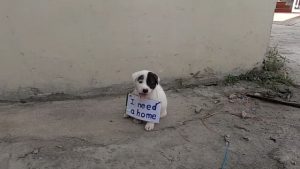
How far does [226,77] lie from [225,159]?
1.96 m

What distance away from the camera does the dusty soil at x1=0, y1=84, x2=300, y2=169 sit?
279 centimetres


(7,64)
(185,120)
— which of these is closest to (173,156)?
(185,120)

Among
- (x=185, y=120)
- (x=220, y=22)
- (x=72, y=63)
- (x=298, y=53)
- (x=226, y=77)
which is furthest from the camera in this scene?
(x=298, y=53)

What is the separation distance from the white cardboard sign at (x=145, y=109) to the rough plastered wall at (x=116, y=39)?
0.76 meters

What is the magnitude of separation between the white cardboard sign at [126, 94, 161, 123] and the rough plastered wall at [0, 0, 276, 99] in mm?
764

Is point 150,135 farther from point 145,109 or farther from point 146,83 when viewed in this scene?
point 146,83

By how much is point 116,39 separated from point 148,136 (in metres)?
1.24

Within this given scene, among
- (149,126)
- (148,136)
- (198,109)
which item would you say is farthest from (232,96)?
(148,136)

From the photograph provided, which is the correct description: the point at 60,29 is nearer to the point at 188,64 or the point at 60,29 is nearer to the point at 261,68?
the point at 188,64

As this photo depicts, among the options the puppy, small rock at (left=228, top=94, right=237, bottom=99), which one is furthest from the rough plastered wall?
the puppy

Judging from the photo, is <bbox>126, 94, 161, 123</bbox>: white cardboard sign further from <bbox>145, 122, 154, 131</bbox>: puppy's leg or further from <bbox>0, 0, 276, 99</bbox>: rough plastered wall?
<bbox>0, 0, 276, 99</bbox>: rough plastered wall

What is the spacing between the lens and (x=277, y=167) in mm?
2822

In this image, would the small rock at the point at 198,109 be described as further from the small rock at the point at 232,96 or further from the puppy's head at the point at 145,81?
the puppy's head at the point at 145,81

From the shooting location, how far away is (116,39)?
3889mm
